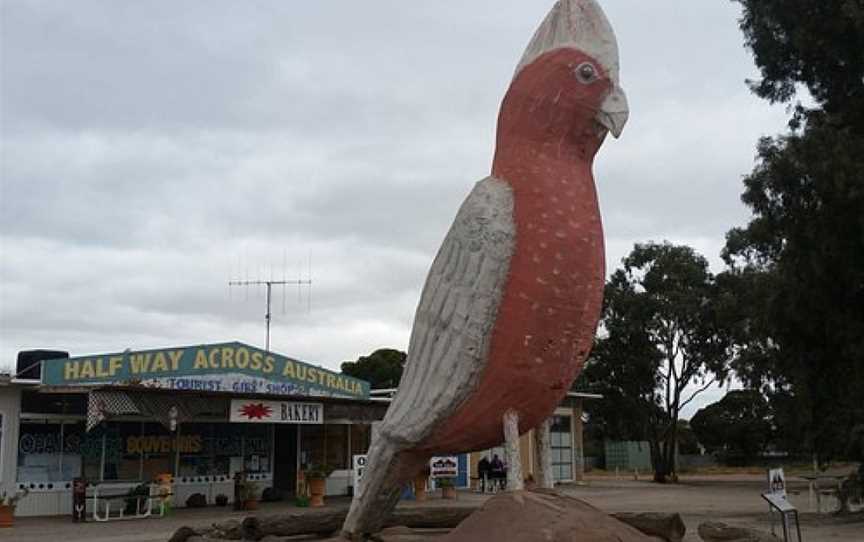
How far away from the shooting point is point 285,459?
23656mm

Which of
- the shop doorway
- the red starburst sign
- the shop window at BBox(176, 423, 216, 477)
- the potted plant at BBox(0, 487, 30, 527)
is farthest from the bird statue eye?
the shop doorway

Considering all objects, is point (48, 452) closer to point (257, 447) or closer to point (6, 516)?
point (6, 516)

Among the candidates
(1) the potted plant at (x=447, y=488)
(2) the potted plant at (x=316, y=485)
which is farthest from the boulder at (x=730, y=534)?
(1) the potted plant at (x=447, y=488)

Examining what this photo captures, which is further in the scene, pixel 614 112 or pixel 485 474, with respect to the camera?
pixel 485 474

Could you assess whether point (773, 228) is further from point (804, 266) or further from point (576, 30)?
point (576, 30)

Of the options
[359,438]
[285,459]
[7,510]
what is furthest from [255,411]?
[359,438]

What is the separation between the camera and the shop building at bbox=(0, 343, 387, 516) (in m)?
18.0

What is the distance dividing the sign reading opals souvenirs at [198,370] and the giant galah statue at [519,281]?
12.4m

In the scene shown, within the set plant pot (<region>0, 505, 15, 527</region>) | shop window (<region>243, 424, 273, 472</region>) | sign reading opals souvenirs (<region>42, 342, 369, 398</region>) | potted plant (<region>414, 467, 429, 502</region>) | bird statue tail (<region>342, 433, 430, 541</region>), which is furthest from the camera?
shop window (<region>243, 424, 273, 472</region>)

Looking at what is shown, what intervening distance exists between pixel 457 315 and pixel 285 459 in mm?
18332

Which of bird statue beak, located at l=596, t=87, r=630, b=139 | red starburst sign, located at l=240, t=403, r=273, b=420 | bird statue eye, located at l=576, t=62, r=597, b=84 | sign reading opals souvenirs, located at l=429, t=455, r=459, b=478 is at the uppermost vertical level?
bird statue eye, located at l=576, t=62, r=597, b=84

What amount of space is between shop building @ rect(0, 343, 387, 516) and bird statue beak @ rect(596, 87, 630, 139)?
13011 millimetres

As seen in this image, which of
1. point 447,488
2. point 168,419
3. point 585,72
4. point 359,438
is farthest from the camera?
point 359,438

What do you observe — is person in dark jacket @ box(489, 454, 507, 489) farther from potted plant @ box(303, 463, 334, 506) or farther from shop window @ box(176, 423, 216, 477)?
shop window @ box(176, 423, 216, 477)
